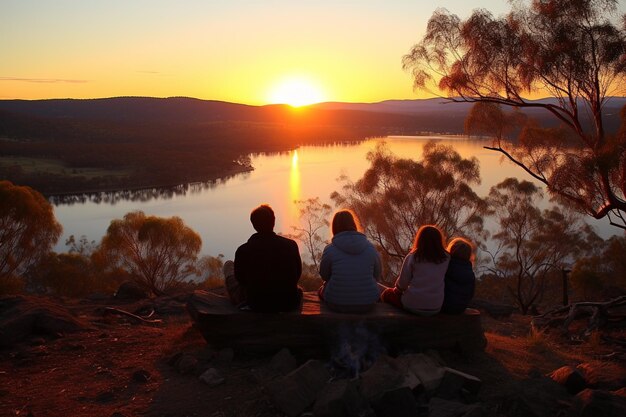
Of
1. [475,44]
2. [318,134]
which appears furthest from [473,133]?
[318,134]

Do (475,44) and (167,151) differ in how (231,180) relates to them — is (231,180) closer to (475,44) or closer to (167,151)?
(167,151)

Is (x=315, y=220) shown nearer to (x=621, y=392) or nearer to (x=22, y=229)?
(x=22, y=229)

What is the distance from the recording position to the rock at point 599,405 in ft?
10.7

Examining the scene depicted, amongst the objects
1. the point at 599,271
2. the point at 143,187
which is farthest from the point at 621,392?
the point at 143,187

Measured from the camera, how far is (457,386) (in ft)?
12.0

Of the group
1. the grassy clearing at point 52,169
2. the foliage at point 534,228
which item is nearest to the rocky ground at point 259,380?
the foliage at point 534,228

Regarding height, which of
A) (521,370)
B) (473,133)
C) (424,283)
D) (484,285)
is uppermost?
(473,133)

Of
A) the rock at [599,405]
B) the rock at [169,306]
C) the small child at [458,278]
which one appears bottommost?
the rock at [169,306]

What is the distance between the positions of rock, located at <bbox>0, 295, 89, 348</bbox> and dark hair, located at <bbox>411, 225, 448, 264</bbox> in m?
3.81

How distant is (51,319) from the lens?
18.3 feet

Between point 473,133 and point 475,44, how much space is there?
241 cm

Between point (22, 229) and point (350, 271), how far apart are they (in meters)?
19.4

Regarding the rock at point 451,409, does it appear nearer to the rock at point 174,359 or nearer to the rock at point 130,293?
the rock at point 174,359

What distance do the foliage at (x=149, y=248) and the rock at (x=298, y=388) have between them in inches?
741
